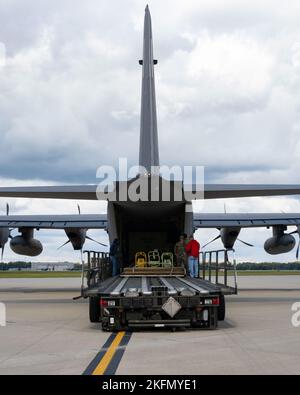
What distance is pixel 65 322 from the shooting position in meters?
13.4

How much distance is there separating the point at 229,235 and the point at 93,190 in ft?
49.3

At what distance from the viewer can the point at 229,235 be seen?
28.7 meters

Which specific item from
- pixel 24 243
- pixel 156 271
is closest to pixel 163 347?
pixel 156 271

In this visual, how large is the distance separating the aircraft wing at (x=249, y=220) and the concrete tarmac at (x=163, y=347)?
41.1 feet

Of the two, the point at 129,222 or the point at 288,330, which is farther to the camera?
the point at 129,222

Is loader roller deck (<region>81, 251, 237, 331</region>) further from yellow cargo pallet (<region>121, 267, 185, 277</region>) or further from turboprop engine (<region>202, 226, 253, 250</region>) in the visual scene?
turboprop engine (<region>202, 226, 253, 250</region>)

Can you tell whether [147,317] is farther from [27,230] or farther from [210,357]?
[27,230]

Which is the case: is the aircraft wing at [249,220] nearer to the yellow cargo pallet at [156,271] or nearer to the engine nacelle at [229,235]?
the engine nacelle at [229,235]

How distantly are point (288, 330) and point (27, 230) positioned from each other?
1824 centimetres

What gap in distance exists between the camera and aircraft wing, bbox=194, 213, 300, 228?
2694 cm

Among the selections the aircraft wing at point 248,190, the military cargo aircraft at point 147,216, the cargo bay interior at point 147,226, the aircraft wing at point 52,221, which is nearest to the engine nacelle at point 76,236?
A: the military cargo aircraft at point 147,216

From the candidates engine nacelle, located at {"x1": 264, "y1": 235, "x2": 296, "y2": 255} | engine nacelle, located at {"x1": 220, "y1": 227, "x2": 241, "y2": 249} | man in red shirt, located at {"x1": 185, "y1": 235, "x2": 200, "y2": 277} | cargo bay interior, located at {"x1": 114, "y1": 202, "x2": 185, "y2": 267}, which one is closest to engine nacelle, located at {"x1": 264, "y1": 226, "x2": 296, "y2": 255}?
engine nacelle, located at {"x1": 264, "y1": 235, "x2": 296, "y2": 255}

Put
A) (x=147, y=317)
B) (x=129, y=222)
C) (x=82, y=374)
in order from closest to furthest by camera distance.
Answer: (x=82, y=374), (x=147, y=317), (x=129, y=222)
